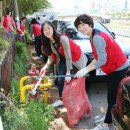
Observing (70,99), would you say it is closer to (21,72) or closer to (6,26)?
(21,72)

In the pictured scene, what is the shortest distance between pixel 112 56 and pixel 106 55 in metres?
0.10

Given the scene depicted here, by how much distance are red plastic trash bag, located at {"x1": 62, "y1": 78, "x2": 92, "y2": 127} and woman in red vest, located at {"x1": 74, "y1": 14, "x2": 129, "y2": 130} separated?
81cm

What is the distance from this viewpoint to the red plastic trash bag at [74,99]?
5195 millimetres

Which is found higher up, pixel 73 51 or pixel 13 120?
pixel 73 51

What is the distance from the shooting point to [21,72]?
26.9 feet

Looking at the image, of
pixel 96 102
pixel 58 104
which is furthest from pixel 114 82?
pixel 96 102

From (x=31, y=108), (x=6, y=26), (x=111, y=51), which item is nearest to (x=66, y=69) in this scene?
(x=31, y=108)

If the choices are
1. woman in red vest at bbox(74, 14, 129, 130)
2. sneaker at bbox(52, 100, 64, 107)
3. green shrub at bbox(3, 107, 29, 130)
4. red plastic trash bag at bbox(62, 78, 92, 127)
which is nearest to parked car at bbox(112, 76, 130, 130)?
woman in red vest at bbox(74, 14, 129, 130)

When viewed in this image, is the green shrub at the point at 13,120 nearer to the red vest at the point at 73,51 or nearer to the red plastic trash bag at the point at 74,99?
the red plastic trash bag at the point at 74,99

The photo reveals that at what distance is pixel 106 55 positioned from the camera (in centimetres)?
424

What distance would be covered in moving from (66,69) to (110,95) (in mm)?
1358

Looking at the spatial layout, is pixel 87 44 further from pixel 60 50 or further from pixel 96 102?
pixel 60 50

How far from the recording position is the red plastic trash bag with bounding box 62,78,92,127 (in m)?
5.20

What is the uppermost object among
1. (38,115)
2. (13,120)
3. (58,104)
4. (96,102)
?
(13,120)
